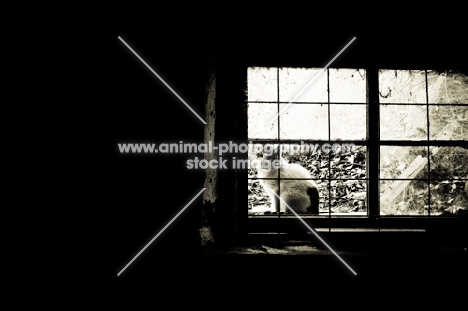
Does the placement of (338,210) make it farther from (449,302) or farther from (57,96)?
(57,96)

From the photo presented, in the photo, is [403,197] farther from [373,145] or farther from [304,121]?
[304,121]

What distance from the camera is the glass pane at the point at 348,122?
217 centimetres

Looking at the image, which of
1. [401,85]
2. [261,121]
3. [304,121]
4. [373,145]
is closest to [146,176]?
[261,121]

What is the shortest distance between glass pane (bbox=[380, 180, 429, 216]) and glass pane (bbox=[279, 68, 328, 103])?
820 mm

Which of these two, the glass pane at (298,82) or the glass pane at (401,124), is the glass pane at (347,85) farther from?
the glass pane at (401,124)

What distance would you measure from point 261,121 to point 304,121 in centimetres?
32

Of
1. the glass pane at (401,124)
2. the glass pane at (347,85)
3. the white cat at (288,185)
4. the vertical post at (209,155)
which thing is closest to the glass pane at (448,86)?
the glass pane at (401,124)

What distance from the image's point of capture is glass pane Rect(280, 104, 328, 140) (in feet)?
7.11

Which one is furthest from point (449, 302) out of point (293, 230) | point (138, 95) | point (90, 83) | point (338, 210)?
point (90, 83)

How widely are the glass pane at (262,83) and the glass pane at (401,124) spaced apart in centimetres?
77

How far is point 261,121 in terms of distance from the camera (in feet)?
6.91

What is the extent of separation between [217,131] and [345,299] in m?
1.27

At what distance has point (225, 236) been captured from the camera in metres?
1.98

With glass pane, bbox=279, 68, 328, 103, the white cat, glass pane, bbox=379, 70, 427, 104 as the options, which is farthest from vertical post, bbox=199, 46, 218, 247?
glass pane, bbox=379, 70, 427, 104
